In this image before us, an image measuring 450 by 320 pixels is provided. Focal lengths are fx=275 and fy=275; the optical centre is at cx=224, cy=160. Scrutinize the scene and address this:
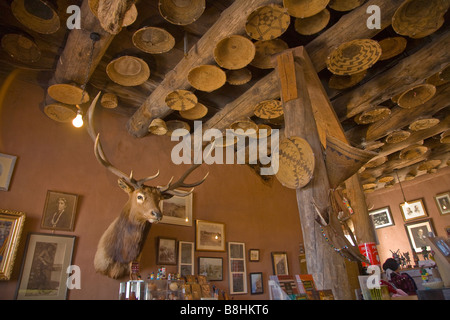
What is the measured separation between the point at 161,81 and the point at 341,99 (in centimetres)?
290

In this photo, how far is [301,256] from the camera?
19.6 feet

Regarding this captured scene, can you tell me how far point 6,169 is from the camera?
3275 millimetres

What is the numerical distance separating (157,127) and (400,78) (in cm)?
359

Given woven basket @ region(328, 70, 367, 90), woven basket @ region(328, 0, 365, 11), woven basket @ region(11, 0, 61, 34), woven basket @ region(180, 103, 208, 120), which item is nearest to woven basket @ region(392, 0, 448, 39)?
woven basket @ region(328, 0, 365, 11)

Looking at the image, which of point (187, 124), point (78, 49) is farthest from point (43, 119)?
point (187, 124)

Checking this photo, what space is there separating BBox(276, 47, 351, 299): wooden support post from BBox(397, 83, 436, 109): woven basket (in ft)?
7.39

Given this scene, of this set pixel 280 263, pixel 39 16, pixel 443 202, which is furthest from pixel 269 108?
pixel 443 202

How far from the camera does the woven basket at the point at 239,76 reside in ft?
12.3

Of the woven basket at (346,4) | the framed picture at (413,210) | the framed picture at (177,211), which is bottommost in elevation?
the framed picture at (177,211)

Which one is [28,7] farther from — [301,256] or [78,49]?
[301,256]

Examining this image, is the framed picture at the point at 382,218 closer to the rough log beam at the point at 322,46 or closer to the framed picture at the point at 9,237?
the rough log beam at the point at 322,46

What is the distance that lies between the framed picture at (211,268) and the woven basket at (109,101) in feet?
9.14

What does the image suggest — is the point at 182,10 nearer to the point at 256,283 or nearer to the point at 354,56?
the point at 354,56

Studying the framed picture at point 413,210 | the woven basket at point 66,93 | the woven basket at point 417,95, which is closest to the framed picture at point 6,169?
the woven basket at point 66,93
